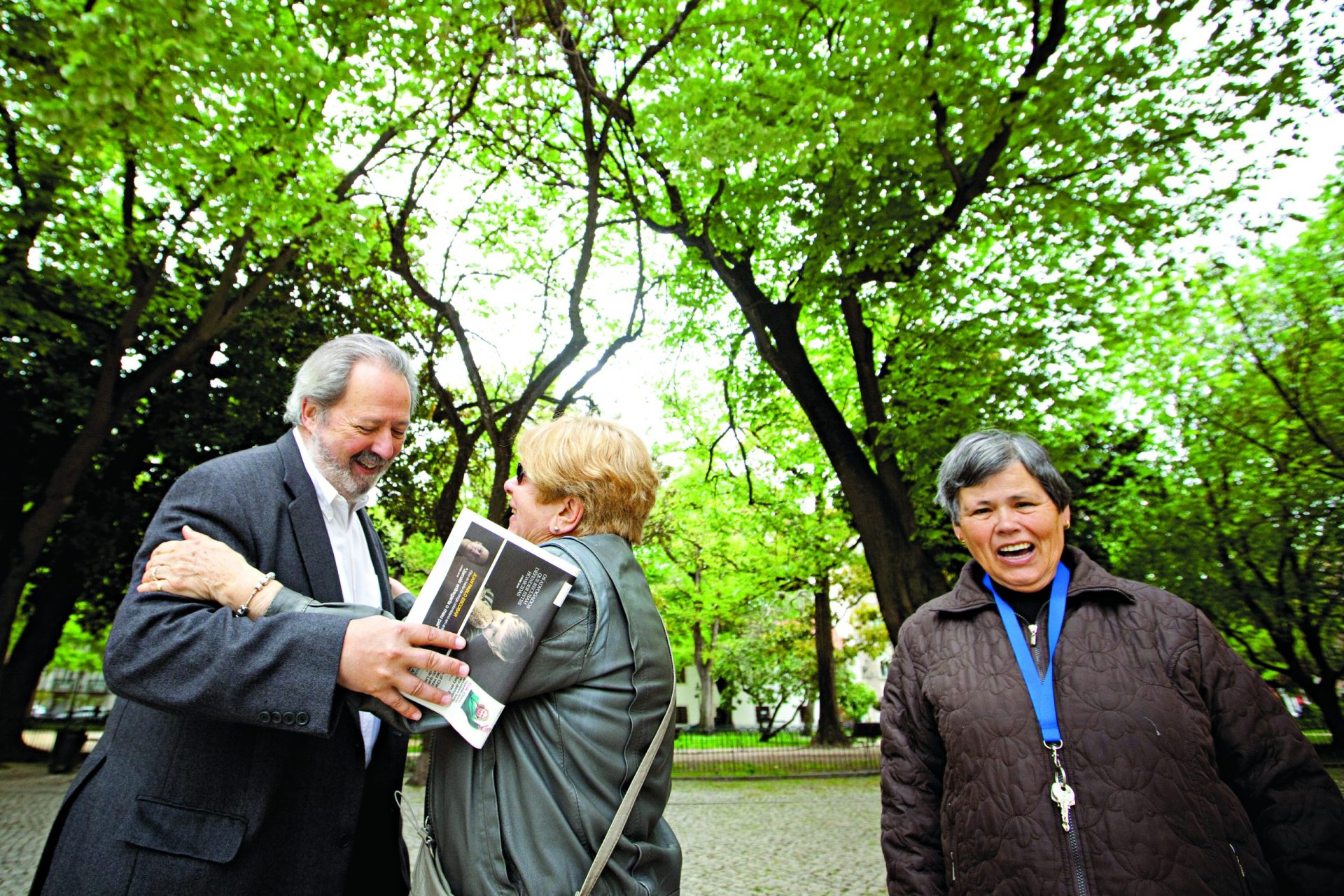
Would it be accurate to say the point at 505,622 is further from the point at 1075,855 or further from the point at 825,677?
the point at 825,677

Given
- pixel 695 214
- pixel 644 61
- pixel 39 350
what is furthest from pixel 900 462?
pixel 39 350

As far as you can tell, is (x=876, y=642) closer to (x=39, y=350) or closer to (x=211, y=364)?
(x=211, y=364)

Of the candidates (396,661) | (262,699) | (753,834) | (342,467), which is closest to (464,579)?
(396,661)

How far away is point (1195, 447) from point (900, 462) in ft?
16.7

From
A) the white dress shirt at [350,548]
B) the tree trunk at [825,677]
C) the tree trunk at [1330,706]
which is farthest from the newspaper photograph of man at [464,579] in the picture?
the tree trunk at [825,677]

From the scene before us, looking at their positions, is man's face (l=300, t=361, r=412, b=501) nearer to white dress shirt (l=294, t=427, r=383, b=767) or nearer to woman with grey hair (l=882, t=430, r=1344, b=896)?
white dress shirt (l=294, t=427, r=383, b=767)

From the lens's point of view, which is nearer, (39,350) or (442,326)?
(39,350)

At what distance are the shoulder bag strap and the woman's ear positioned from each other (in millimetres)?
130

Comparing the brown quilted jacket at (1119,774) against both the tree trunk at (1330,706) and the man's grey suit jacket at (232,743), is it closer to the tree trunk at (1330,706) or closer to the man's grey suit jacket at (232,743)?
the man's grey suit jacket at (232,743)

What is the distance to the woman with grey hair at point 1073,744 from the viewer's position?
182 centimetres

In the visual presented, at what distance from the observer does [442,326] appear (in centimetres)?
1502

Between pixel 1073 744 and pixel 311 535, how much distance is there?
1961mm

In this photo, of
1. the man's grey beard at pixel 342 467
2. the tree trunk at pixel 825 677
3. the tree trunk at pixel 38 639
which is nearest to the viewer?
the man's grey beard at pixel 342 467

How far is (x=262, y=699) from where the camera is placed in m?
1.46
